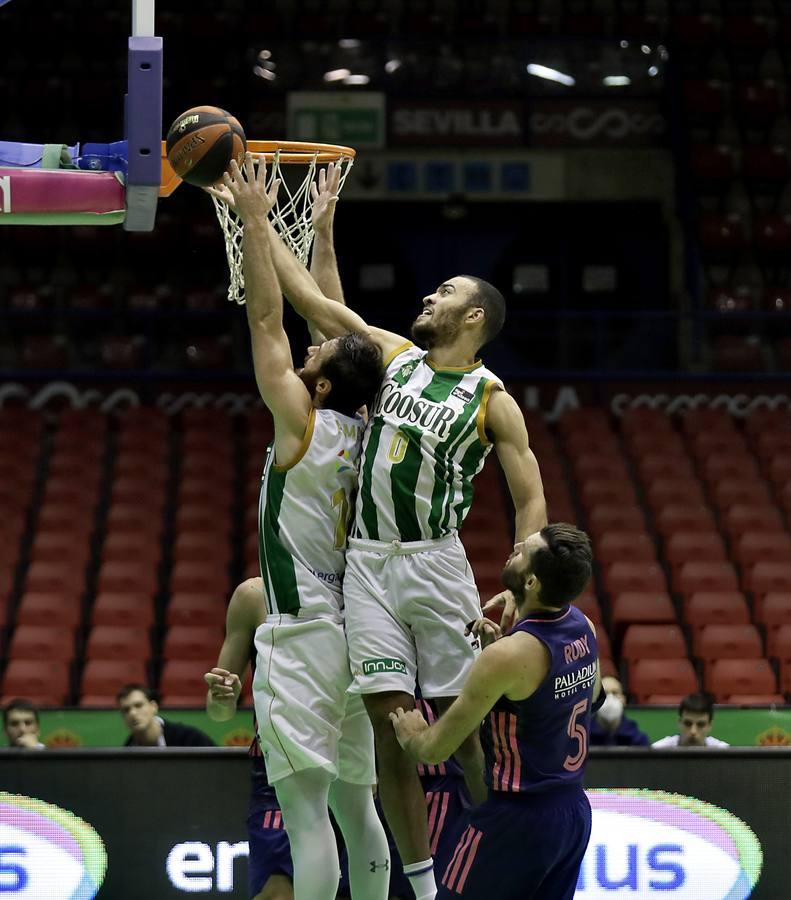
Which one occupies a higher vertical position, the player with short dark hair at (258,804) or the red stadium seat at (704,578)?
the red stadium seat at (704,578)

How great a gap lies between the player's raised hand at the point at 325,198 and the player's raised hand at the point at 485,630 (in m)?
1.62

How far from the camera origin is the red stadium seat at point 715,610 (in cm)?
1212

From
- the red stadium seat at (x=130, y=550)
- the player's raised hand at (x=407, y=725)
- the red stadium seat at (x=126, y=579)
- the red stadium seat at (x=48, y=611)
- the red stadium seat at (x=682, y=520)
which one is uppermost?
the red stadium seat at (x=682, y=520)

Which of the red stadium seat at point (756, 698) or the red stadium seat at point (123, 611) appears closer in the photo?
the red stadium seat at point (756, 698)

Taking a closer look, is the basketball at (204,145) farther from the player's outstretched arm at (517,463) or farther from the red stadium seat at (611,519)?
the red stadium seat at (611,519)

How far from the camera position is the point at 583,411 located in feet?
51.5

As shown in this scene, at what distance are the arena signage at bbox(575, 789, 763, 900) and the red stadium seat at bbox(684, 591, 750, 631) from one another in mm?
5327

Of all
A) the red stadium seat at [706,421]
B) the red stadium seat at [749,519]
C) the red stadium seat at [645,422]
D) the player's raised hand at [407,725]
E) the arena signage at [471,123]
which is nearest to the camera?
the player's raised hand at [407,725]

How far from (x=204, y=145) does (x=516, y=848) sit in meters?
2.47

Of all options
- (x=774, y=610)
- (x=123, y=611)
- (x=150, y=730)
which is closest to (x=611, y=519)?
(x=774, y=610)

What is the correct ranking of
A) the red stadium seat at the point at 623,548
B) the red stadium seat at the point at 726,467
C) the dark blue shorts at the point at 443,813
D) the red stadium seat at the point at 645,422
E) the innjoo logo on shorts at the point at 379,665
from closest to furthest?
the innjoo logo on shorts at the point at 379,665 < the dark blue shorts at the point at 443,813 < the red stadium seat at the point at 623,548 < the red stadium seat at the point at 726,467 < the red stadium seat at the point at 645,422

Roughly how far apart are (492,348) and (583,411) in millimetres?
1793

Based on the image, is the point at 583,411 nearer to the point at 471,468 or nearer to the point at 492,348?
the point at 492,348

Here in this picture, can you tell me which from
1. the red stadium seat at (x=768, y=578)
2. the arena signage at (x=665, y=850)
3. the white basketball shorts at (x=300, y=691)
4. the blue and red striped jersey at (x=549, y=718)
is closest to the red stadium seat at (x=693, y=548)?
the red stadium seat at (x=768, y=578)
